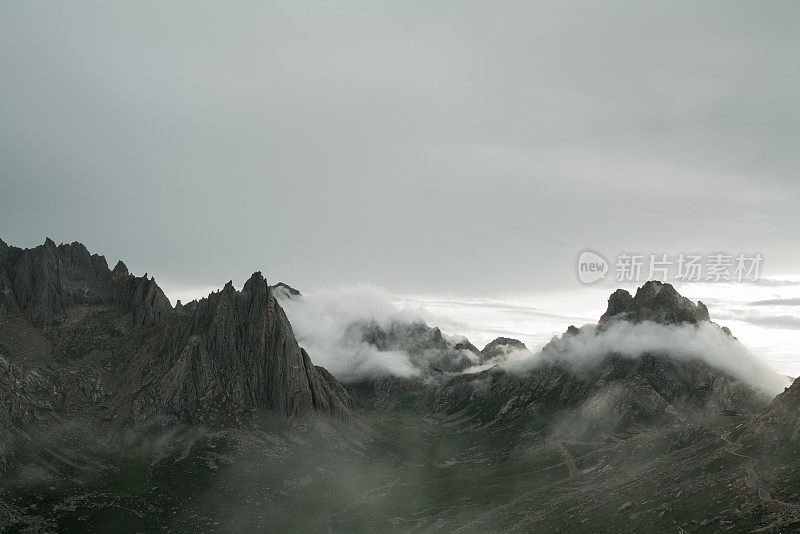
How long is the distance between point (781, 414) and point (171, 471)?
731 feet

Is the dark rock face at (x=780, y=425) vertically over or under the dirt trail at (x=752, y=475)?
over

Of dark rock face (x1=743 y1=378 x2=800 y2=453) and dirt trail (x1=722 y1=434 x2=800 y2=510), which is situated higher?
dark rock face (x1=743 y1=378 x2=800 y2=453)

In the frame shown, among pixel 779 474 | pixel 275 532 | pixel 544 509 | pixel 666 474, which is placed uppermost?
pixel 779 474

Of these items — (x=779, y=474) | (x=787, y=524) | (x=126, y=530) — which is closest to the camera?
(x=787, y=524)

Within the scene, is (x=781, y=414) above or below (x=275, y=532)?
above

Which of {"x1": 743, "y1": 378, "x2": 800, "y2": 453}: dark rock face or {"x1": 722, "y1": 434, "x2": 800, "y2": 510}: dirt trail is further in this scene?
{"x1": 743, "y1": 378, "x2": 800, "y2": 453}: dark rock face

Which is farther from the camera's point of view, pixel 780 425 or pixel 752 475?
pixel 780 425

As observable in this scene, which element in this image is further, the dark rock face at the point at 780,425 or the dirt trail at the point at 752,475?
the dark rock face at the point at 780,425

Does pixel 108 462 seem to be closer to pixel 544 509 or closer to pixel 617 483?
pixel 544 509

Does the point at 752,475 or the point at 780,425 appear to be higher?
the point at 780,425

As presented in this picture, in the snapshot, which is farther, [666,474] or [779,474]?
[666,474]

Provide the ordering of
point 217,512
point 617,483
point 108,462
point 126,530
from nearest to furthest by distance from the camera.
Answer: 1. point 126,530
2. point 617,483
3. point 217,512
4. point 108,462

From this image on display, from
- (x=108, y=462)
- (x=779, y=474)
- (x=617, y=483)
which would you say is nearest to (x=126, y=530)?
(x=108, y=462)

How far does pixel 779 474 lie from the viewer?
106 metres
